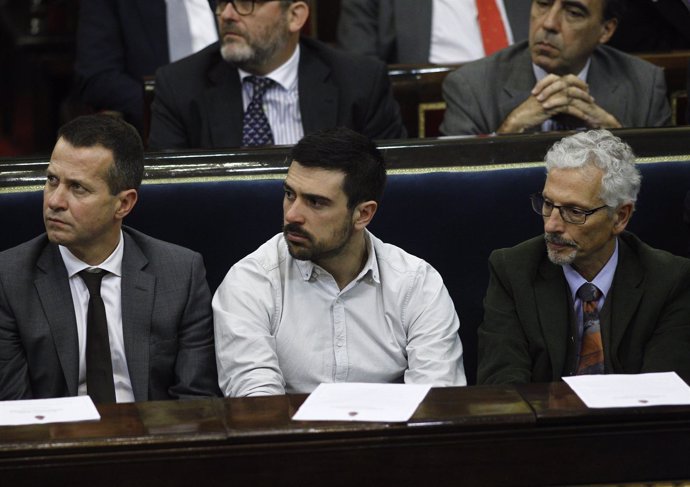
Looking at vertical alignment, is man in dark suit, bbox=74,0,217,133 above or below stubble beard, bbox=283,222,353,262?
above

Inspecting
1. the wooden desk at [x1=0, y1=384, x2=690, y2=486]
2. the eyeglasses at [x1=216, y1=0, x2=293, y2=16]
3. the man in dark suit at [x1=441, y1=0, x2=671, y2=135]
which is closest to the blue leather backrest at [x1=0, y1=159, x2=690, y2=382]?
the man in dark suit at [x1=441, y1=0, x2=671, y2=135]

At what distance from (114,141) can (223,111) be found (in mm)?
859

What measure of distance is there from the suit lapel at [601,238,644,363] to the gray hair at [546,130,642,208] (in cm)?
16

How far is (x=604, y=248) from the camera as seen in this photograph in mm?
2688

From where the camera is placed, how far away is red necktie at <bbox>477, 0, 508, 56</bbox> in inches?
166

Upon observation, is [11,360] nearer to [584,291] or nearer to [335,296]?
[335,296]

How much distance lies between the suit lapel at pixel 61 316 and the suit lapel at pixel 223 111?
99 cm

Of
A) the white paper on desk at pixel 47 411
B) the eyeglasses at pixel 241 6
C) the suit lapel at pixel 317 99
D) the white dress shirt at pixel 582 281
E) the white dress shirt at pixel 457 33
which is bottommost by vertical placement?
the white dress shirt at pixel 582 281

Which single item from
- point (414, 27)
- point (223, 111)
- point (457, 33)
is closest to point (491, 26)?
point (457, 33)

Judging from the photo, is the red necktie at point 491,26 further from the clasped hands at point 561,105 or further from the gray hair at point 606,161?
the gray hair at point 606,161

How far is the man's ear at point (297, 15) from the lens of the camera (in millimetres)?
3637

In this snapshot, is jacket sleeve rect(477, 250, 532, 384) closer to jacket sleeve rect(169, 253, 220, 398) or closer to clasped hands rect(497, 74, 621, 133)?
jacket sleeve rect(169, 253, 220, 398)

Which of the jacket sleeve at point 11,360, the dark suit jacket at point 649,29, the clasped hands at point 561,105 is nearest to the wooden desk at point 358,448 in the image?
the jacket sleeve at point 11,360

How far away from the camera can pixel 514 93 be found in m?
3.52
